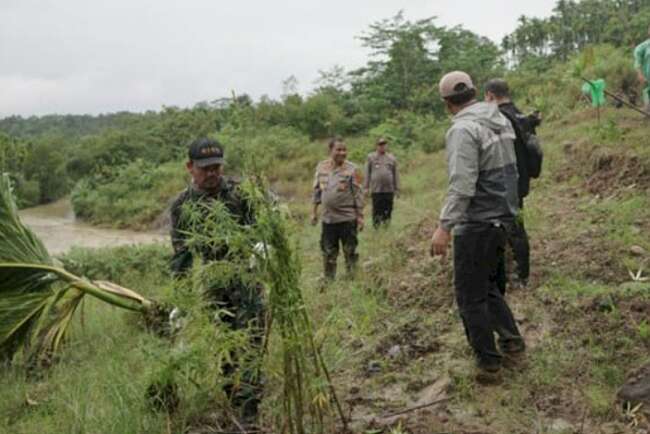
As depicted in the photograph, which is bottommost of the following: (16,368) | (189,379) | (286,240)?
(16,368)

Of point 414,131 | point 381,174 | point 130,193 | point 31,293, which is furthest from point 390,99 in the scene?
point 31,293

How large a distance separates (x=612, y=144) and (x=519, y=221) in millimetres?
5238

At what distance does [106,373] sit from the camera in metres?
4.25

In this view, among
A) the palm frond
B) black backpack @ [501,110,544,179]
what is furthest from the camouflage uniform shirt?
black backpack @ [501,110,544,179]

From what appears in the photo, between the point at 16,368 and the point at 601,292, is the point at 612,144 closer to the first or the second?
the point at 601,292

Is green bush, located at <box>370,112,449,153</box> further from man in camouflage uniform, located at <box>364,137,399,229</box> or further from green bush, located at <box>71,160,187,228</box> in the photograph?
man in camouflage uniform, located at <box>364,137,399,229</box>

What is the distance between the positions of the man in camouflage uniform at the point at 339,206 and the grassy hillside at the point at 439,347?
13.6 inches

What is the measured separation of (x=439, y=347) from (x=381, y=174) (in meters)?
4.39

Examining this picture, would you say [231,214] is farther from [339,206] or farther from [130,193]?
[130,193]

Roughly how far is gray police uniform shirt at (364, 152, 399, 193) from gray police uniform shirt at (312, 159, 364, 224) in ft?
6.73

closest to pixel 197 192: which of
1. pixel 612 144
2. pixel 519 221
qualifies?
pixel 519 221

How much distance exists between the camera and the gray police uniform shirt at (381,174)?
838cm

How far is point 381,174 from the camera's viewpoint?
838cm

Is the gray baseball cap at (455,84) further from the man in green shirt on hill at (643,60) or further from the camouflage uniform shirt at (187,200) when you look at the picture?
the man in green shirt on hill at (643,60)
